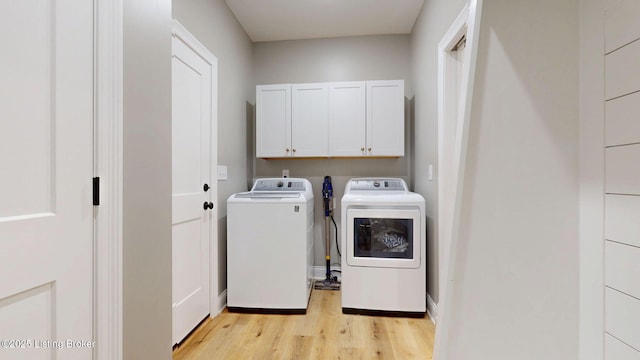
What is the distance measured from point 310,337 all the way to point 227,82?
225 centimetres

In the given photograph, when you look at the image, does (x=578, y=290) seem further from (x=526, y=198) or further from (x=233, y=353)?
(x=233, y=353)

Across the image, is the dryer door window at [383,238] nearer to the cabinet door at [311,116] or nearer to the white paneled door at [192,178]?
the cabinet door at [311,116]

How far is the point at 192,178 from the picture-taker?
205 centimetres

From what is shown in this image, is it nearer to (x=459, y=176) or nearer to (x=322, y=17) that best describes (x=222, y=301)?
(x=459, y=176)

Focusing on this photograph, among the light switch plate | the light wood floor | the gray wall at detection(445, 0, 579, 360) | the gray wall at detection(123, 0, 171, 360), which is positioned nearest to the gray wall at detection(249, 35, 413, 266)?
the light switch plate

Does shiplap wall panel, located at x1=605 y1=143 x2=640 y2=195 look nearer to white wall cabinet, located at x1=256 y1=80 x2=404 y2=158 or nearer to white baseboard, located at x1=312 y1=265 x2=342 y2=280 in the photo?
white wall cabinet, located at x1=256 y1=80 x2=404 y2=158

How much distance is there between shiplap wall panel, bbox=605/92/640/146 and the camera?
496 mm

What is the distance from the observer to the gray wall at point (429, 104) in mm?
2152
